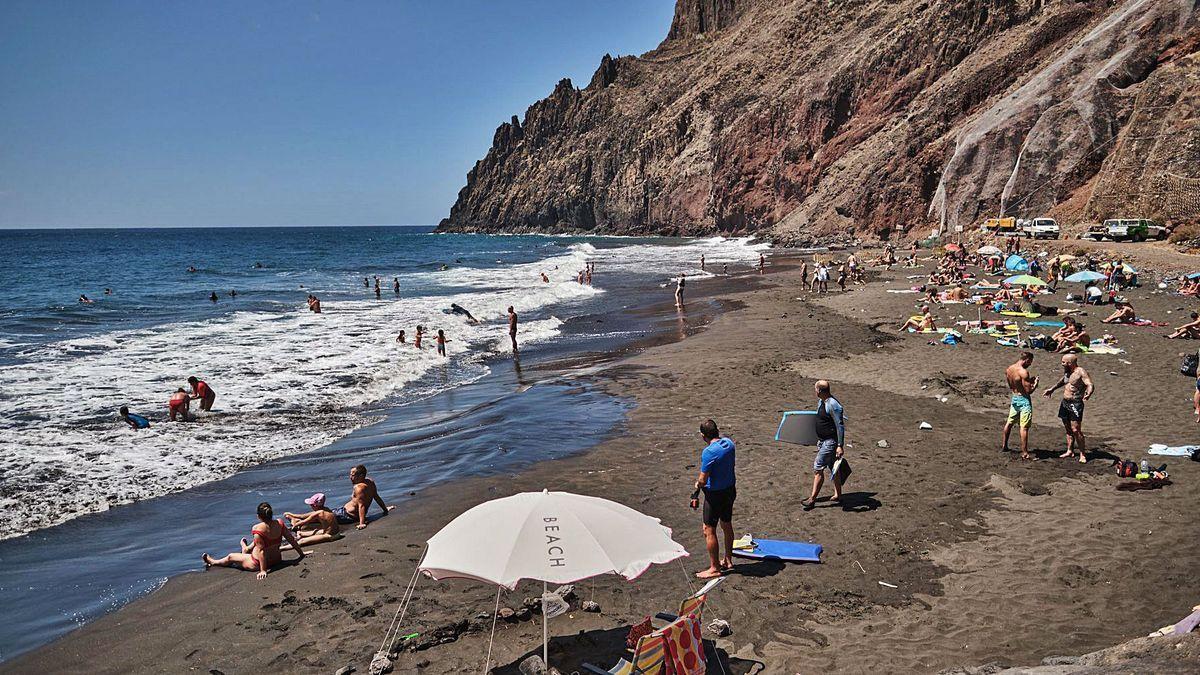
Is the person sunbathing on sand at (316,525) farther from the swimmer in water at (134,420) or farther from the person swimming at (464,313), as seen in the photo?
the person swimming at (464,313)

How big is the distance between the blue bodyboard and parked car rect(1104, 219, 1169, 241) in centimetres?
3490

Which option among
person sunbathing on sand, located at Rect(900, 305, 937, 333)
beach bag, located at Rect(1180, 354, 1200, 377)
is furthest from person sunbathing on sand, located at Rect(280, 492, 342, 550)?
person sunbathing on sand, located at Rect(900, 305, 937, 333)

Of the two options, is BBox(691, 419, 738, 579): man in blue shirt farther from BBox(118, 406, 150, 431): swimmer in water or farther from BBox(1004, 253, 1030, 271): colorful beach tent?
BBox(1004, 253, 1030, 271): colorful beach tent

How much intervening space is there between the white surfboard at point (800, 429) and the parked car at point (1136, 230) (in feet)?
109

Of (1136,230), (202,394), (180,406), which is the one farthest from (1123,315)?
(180,406)

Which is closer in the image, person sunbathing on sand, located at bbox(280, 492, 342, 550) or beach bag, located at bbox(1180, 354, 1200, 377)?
person sunbathing on sand, located at bbox(280, 492, 342, 550)

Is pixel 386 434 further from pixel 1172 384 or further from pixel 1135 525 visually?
pixel 1172 384

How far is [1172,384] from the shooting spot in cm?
1273

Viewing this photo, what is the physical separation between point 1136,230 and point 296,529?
126ft

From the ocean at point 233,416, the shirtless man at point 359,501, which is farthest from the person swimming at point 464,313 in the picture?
the shirtless man at point 359,501

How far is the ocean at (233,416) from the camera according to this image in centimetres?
818

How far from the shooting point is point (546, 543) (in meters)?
4.90

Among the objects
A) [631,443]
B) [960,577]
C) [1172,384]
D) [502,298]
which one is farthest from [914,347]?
[502,298]

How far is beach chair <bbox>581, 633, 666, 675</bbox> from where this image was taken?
475cm
